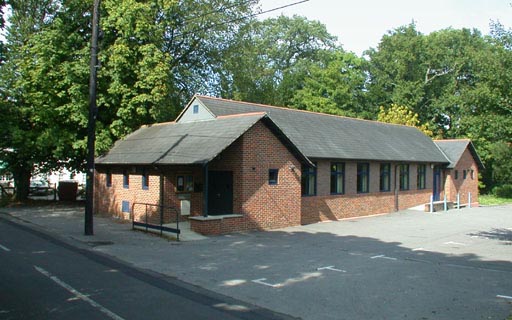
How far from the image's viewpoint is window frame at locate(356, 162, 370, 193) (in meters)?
26.0

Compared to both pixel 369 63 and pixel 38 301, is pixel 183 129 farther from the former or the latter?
pixel 369 63

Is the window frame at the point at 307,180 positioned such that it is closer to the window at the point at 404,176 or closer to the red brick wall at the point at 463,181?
the window at the point at 404,176

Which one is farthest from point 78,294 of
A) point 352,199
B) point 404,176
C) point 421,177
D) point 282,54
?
point 282,54

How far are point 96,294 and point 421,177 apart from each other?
26.5m

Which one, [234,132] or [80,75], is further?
[80,75]

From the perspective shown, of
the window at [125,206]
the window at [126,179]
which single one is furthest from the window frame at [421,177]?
the window at [125,206]

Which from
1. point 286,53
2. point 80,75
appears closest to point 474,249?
point 80,75

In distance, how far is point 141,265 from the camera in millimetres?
12445

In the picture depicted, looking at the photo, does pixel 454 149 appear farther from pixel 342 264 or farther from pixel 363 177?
pixel 342 264

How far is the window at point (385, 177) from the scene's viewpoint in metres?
27.9

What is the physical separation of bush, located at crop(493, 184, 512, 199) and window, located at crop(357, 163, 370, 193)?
2691 cm

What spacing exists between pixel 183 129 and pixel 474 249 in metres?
13.0

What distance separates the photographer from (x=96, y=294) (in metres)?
9.14

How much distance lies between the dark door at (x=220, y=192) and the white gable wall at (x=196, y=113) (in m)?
4.01
